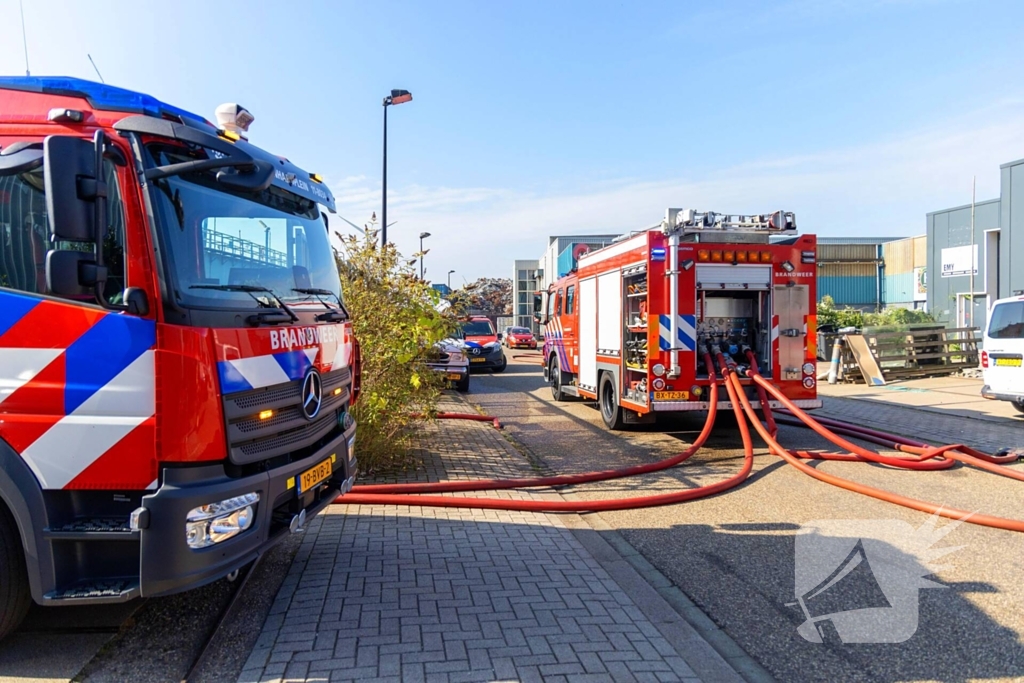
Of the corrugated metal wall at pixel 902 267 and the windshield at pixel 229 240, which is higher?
the corrugated metal wall at pixel 902 267

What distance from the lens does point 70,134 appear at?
10.9 feet

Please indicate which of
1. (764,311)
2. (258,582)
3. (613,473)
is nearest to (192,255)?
(258,582)

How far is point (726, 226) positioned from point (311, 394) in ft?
23.2

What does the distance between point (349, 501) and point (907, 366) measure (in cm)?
1647

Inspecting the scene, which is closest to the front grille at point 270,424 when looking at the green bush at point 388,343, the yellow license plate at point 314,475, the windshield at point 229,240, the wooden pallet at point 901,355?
the yellow license plate at point 314,475

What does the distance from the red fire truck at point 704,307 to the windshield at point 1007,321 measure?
3.76m

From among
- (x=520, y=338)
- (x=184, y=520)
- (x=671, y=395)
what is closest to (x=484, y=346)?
(x=671, y=395)

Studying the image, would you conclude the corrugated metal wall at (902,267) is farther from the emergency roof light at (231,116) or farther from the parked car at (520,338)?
the emergency roof light at (231,116)

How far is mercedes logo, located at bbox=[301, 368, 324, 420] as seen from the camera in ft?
13.1

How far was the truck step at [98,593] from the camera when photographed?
322 cm

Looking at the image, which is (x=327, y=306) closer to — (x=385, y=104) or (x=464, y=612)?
(x=464, y=612)

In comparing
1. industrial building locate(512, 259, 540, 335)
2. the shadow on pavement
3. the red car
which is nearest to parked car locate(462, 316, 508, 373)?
the red car

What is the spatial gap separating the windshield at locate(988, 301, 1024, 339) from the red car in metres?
29.1

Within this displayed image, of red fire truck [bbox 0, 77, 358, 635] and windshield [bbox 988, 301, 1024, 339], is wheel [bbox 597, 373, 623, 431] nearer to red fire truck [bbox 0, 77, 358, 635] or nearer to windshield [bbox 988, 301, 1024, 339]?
windshield [bbox 988, 301, 1024, 339]
